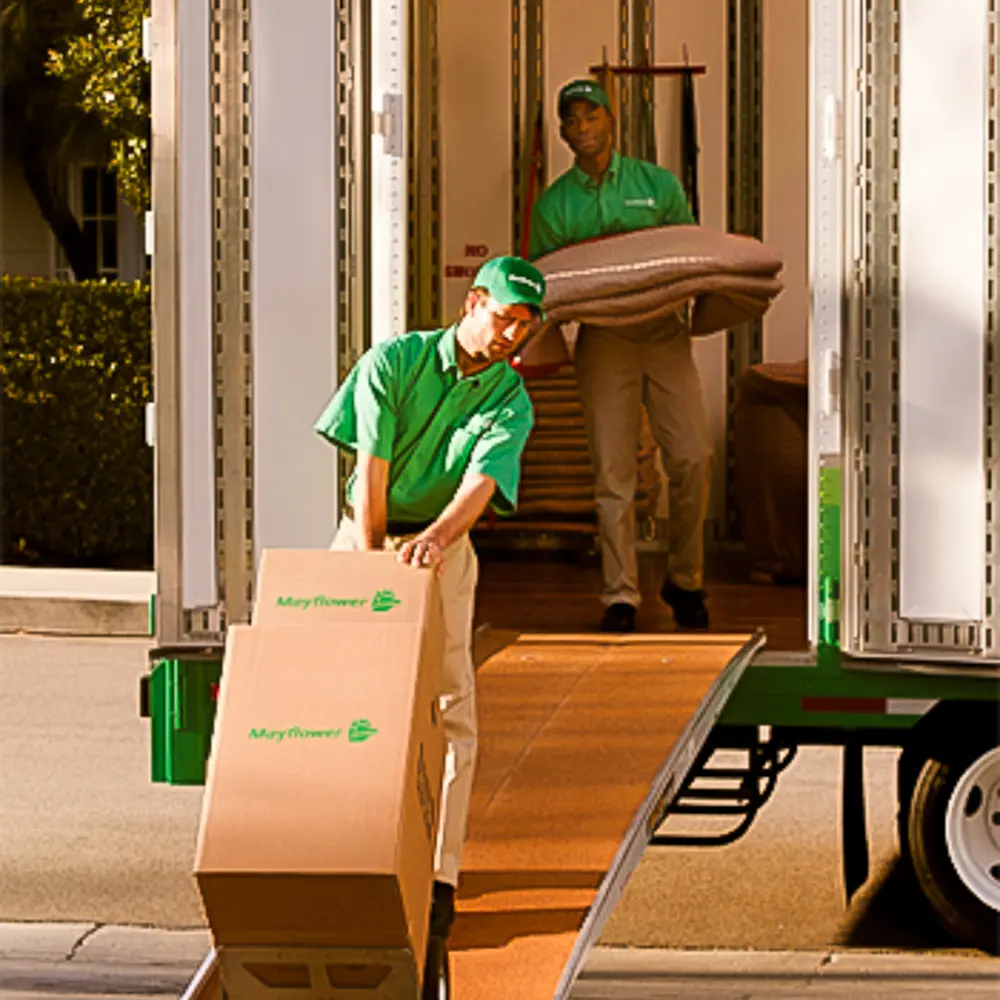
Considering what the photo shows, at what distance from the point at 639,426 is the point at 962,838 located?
2.16m

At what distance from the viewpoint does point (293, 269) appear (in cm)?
645

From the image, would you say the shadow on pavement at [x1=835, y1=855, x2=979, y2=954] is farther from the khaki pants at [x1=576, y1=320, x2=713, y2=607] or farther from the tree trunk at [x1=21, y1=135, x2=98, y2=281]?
the tree trunk at [x1=21, y1=135, x2=98, y2=281]

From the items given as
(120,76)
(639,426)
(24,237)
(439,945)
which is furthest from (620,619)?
(24,237)

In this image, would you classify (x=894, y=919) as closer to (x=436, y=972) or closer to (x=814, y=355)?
(x=814, y=355)

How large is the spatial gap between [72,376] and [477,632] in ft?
26.1

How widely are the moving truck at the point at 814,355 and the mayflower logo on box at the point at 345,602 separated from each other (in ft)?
5.46

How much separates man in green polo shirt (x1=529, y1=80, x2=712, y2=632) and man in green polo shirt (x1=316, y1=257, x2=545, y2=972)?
8.56 ft

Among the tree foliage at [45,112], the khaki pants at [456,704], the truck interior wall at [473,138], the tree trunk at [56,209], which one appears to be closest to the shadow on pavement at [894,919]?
the khaki pants at [456,704]

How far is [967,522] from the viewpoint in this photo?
20.2ft

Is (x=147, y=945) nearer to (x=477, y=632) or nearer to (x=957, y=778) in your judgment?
(x=477, y=632)

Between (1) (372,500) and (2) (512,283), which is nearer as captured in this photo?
(2) (512,283)

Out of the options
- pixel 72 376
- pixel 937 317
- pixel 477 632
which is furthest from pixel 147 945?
pixel 72 376

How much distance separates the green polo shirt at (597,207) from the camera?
8.05 m

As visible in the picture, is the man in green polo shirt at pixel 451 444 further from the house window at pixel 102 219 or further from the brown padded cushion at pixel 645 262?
the house window at pixel 102 219
